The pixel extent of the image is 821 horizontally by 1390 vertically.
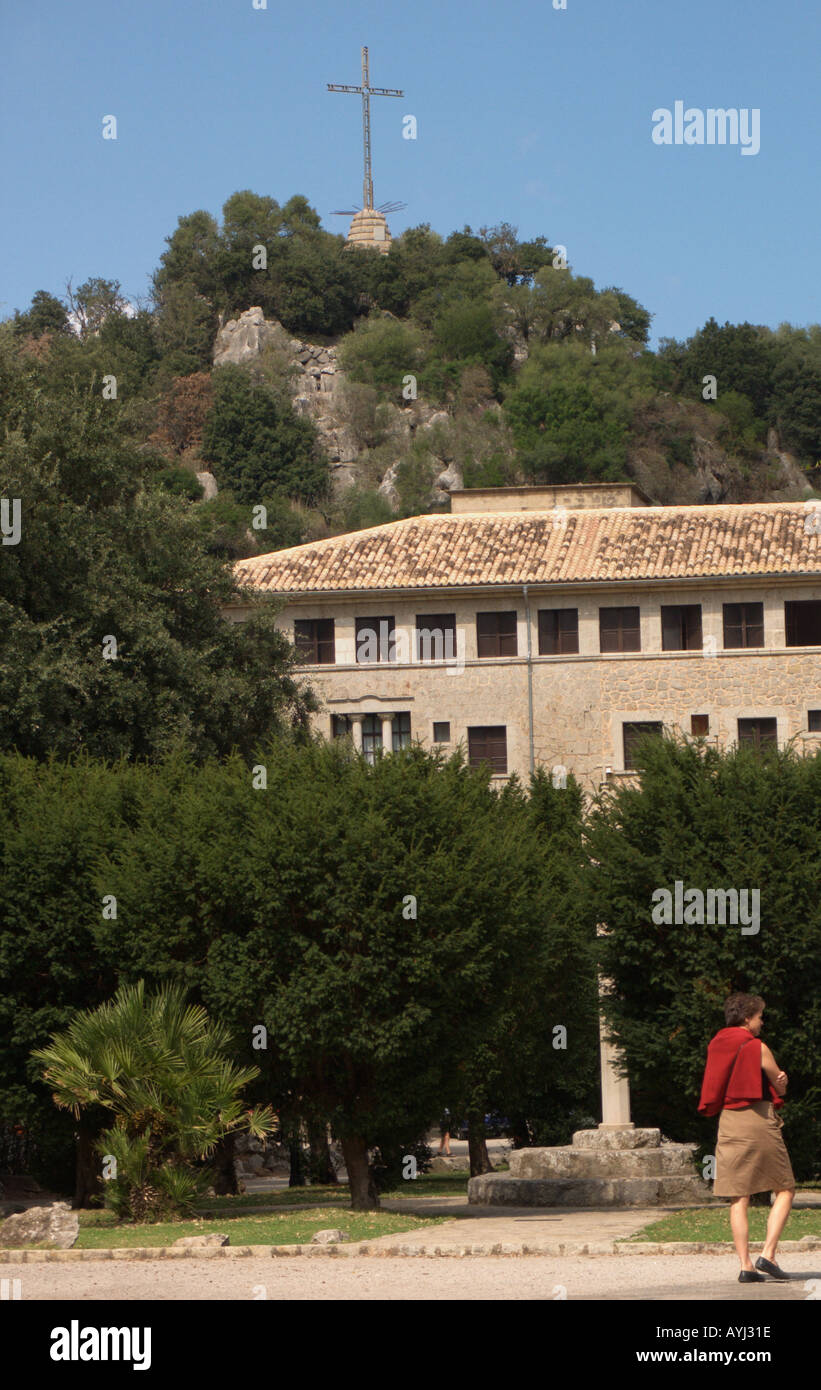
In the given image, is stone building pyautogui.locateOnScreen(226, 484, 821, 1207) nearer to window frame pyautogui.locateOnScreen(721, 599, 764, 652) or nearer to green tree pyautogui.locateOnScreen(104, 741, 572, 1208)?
window frame pyautogui.locateOnScreen(721, 599, 764, 652)

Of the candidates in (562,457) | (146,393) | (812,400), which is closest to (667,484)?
(562,457)

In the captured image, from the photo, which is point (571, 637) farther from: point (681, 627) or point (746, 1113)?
point (746, 1113)

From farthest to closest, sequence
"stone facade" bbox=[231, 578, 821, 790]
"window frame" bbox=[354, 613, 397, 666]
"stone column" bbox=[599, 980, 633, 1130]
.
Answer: "window frame" bbox=[354, 613, 397, 666] → "stone facade" bbox=[231, 578, 821, 790] → "stone column" bbox=[599, 980, 633, 1130]

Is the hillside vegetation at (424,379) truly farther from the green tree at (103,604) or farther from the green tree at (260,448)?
the green tree at (103,604)

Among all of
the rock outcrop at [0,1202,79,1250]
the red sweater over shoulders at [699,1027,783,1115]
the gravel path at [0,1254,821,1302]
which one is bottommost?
the rock outcrop at [0,1202,79,1250]

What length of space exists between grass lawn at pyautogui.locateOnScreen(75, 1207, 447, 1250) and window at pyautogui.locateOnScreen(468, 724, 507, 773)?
29019 mm

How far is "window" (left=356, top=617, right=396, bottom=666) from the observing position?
48.1 meters

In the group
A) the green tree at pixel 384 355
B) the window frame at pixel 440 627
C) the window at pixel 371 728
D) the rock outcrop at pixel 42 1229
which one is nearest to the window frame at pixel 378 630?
the window frame at pixel 440 627

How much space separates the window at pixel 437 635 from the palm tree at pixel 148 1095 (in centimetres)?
3103

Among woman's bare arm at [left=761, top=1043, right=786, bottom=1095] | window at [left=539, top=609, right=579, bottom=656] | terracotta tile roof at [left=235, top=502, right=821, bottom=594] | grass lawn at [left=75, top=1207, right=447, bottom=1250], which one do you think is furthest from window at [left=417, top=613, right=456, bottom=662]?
woman's bare arm at [left=761, top=1043, right=786, bottom=1095]

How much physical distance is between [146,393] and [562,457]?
33825mm

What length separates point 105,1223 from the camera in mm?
17125
